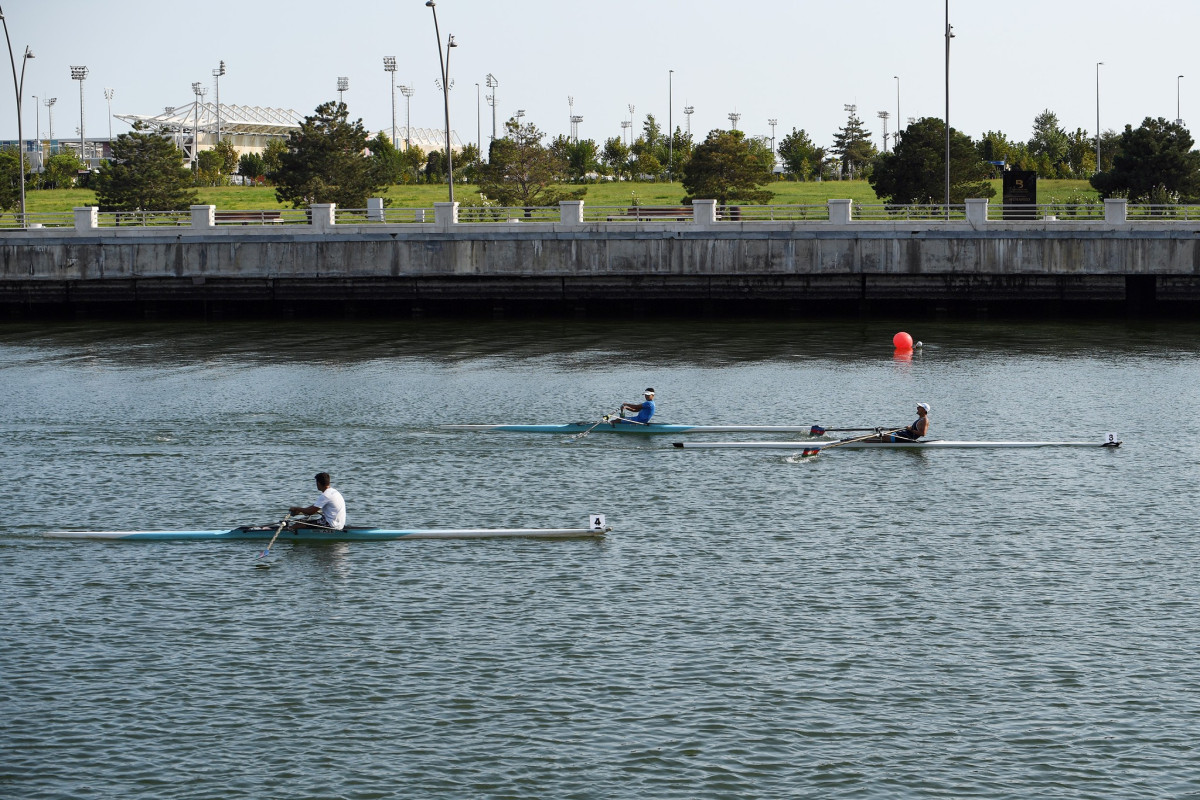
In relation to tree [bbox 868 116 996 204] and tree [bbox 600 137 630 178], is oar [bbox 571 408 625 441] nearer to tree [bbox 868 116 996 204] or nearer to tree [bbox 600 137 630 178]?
tree [bbox 868 116 996 204]

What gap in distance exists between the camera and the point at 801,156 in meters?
132

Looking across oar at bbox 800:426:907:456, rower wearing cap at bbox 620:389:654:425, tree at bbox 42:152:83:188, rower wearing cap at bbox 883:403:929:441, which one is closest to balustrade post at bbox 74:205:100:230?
rower wearing cap at bbox 620:389:654:425

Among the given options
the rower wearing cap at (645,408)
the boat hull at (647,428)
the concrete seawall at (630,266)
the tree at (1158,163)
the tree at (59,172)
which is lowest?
the boat hull at (647,428)

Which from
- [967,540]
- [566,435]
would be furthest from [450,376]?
[967,540]

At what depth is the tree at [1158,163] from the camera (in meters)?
83.1

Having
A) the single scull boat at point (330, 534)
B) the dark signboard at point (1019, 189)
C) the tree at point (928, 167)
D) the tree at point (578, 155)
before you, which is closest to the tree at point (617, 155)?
the tree at point (578, 155)

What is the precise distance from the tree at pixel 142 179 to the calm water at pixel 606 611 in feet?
169

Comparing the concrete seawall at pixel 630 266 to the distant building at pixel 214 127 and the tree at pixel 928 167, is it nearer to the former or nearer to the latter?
the tree at pixel 928 167

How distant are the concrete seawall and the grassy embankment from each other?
34.8m

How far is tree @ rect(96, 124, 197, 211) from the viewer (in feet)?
288

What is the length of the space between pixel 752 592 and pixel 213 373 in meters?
30.2

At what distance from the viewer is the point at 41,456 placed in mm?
32844

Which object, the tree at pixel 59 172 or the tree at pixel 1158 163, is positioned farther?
the tree at pixel 59 172

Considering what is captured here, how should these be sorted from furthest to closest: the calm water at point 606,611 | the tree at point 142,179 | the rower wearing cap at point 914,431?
the tree at point 142,179
the rower wearing cap at point 914,431
the calm water at point 606,611
